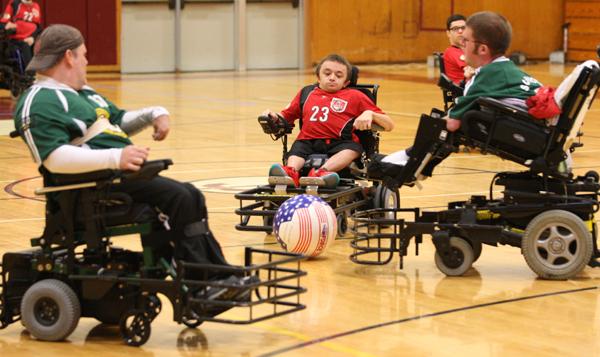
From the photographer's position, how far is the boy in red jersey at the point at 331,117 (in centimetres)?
834

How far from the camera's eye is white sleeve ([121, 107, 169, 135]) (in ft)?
19.1

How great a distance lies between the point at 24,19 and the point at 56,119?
544 inches

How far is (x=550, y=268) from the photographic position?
21.9 feet

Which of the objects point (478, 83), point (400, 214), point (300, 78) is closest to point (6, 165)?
point (400, 214)

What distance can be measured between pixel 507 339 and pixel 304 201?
2.02 m

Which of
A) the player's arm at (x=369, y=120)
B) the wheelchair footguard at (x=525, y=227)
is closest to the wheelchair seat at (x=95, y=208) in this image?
the wheelchair footguard at (x=525, y=227)

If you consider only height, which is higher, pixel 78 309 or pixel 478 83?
pixel 478 83

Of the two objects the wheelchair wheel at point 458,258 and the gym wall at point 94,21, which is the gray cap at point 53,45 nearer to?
the wheelchair wheel at point 458,258

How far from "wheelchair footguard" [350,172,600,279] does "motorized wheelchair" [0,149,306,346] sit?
158cm

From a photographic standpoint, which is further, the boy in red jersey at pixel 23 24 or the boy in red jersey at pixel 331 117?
the boy in red jersey at pixel 23 24

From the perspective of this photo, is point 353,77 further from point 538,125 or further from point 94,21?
point 94,21

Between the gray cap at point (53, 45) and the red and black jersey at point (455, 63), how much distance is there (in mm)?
7735

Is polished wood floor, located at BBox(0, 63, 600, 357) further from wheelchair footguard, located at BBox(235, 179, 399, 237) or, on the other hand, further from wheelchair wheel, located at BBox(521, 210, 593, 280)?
wheelchair footguard, located at BBox(235, 179, 399, 237)

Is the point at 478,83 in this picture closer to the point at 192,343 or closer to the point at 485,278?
the point at 485,278
